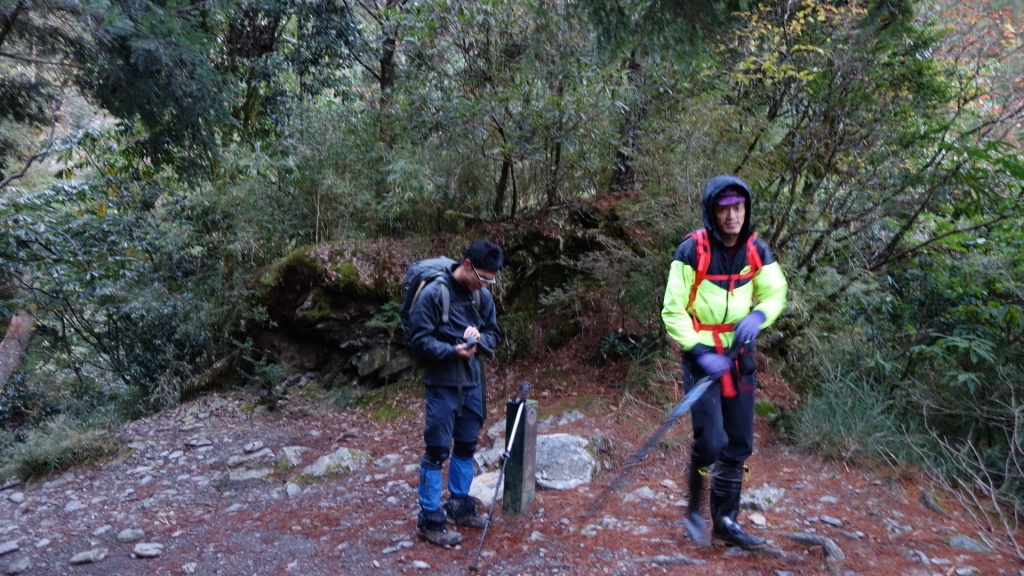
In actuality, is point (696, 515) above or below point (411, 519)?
above

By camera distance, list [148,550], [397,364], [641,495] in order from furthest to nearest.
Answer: [397,364] → [641,495] → [148,550]

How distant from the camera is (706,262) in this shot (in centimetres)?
345

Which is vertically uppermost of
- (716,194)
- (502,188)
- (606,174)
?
(606,174)

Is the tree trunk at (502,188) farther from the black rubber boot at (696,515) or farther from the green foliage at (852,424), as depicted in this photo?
the black rubber boot at (696,515)

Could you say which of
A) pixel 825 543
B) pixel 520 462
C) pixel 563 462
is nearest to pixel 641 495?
pixel 563 462

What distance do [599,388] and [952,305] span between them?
10.9 ft

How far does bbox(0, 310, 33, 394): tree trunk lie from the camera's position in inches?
470

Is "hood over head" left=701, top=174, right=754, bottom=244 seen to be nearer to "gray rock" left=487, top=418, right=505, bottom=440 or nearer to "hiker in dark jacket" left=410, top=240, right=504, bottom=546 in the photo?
"hiker in dark jacket" left=410, top=240, right=504, bottom=546

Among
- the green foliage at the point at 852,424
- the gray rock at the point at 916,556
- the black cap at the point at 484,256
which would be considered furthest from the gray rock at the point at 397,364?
the gray rock at the point at 916,556

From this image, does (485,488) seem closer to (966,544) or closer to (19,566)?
(966,544)

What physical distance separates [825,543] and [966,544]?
2.88 feet

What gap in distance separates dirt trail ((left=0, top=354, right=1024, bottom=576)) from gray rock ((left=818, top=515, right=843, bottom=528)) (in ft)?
0.05

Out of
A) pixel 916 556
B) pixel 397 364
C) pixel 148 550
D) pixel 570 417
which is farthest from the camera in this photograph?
pixel 397 364

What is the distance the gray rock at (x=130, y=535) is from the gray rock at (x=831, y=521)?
4.91 metres
